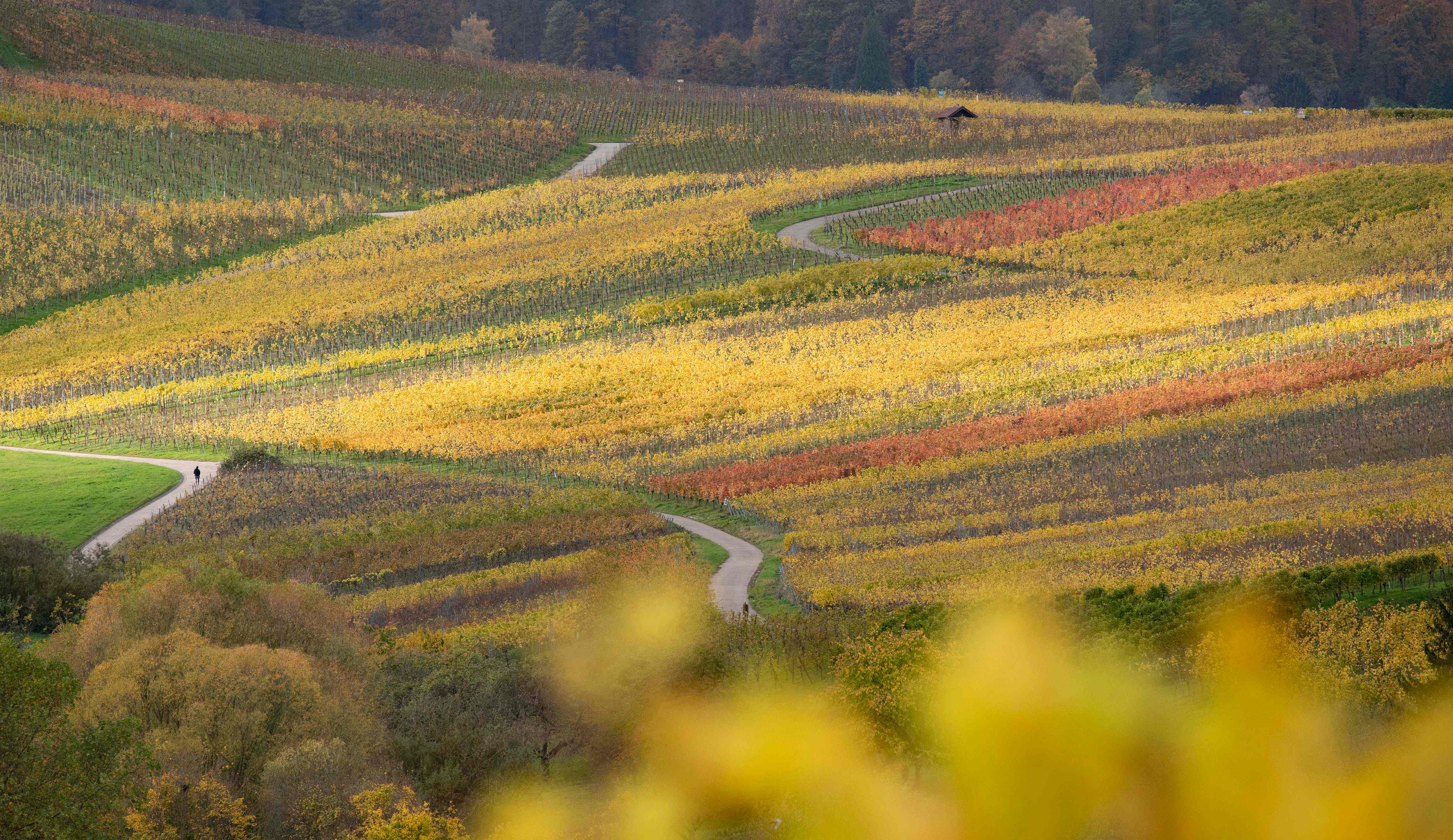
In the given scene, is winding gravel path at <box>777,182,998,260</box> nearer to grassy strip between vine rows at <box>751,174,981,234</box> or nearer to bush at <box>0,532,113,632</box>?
grassy strip between vine rows at <box>751,174,981,234</box>

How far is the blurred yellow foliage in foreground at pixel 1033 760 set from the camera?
21906 millimetres

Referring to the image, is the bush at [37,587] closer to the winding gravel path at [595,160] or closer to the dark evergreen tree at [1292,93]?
the winding gravel path at [595,160]

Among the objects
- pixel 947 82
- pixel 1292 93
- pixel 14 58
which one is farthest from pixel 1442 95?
pixel 14 58

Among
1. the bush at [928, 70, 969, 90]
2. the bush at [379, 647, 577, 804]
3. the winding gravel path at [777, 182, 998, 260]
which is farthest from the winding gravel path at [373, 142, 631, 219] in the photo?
the bush at [379, 647, 577, 804]

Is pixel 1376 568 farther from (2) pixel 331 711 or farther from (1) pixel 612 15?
(1) pixel 612 15

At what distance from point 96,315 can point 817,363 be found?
4262cm

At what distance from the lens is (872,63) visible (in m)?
154

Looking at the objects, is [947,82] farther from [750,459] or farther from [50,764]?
[50,764]

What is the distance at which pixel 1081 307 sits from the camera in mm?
68000

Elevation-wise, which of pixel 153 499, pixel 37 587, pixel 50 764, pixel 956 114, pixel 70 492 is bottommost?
pixel 153 499

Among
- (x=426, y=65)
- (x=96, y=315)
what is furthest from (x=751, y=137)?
(x=96, y=315)

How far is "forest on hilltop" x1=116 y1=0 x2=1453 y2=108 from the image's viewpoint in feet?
489

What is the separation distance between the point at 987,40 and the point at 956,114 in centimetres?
5193

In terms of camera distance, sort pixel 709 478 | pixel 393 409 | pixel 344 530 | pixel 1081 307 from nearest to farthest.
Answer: pixel 344 530
pixel 709 478
pixel 393 409
pixel 1081 307
